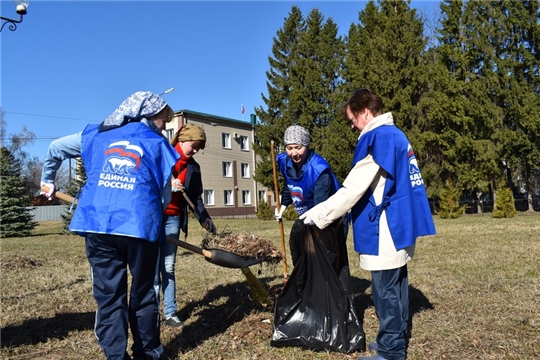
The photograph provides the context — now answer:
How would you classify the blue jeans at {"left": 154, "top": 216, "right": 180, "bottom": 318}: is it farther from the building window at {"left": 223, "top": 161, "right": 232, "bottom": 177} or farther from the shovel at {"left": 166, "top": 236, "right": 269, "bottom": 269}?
the building window at {"left": 223, "top": 161, "right": 232, "bottom": 177}

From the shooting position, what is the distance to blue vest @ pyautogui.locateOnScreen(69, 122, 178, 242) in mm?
2635

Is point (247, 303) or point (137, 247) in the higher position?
point (137, 247)

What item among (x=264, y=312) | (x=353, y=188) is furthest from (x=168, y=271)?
(x=353, y=188)

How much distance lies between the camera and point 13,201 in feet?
64.8

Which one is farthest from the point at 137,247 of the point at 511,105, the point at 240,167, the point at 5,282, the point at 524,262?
the point at 240,167

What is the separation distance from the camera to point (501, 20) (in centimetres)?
2281

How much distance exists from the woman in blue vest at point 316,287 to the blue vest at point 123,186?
137 cm

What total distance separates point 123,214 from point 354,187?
1.46 meters

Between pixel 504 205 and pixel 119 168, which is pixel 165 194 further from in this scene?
pixel 504 205

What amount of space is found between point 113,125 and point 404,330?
2.34 m

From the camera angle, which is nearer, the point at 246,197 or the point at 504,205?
the point at 504,205

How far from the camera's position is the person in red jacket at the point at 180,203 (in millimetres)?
4102

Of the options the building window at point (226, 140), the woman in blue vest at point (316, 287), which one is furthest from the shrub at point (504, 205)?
the building window at point (226, 140)

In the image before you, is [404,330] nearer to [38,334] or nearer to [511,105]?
[38,334]
